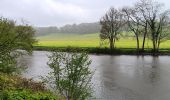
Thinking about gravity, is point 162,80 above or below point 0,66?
below

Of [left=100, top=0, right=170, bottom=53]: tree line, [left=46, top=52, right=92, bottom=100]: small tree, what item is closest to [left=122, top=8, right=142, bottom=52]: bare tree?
[left=100, top=0, right=170, bottom=53]: tree line

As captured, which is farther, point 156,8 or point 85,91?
point 156,8

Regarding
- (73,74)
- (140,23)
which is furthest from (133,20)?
(73,74)

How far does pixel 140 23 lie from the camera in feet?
278

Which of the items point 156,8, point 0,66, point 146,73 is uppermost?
point 156,8

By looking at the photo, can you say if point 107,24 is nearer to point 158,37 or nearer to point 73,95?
point 158,37

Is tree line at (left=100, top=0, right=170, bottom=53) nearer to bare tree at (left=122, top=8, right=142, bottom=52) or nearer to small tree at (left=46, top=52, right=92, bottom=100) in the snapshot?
bare tree at (left=122, top=8, right=142, bottom=52)

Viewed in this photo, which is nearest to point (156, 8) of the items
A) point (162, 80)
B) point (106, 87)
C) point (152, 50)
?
point (152, 50)

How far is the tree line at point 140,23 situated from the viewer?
8338 cm

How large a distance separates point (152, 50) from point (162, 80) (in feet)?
143

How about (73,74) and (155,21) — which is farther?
(155,21)

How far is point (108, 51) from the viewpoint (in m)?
86.6

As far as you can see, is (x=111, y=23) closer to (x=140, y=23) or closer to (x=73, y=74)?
(x=140, y=23)

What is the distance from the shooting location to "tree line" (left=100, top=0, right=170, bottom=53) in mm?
83375
